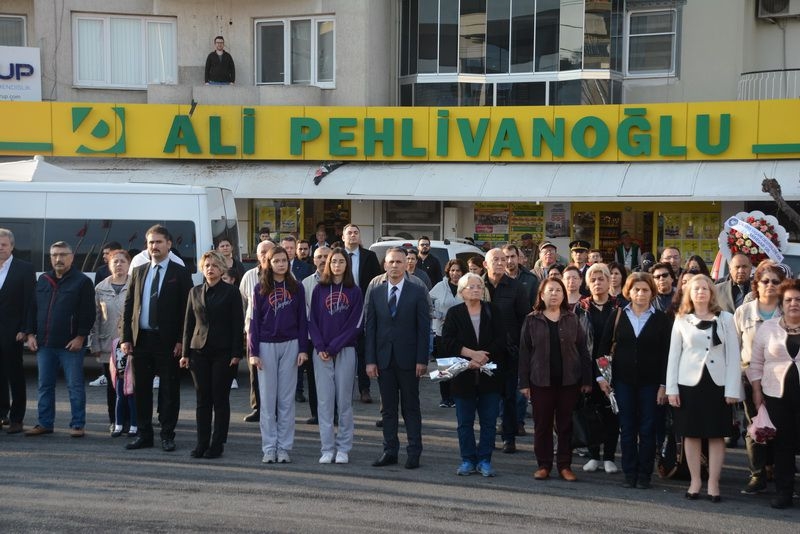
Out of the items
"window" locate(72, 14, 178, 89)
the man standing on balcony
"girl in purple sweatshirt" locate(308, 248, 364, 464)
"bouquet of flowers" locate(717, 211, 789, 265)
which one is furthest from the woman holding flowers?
"window" locate(72, 14, 178, 89)

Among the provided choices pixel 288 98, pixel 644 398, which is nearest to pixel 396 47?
pixel 288 98

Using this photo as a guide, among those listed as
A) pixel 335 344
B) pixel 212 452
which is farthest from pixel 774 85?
pixel 212 452

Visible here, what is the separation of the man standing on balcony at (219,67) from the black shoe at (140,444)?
13821mm

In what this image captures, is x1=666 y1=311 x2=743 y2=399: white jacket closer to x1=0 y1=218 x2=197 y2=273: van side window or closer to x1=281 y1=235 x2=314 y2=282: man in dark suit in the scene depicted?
x1=281 y1=235 x2=314 y2=282: man in dark suit

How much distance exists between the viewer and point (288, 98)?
21672mm

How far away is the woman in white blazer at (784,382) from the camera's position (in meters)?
7.64

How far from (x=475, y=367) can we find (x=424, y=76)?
1459 cm

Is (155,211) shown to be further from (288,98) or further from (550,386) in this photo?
(288,98)

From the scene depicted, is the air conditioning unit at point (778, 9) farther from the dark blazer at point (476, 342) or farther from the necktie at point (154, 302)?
the necktie at point (154, 302)

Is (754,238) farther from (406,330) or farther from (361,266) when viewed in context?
(406,330)

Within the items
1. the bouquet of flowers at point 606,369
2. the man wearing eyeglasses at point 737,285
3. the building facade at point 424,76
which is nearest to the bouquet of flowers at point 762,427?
the bouquet of flowers at point 606,369

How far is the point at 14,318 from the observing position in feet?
33.0

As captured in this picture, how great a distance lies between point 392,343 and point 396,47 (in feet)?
49.0

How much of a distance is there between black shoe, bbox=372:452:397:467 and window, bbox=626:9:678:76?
1551 centimetres
